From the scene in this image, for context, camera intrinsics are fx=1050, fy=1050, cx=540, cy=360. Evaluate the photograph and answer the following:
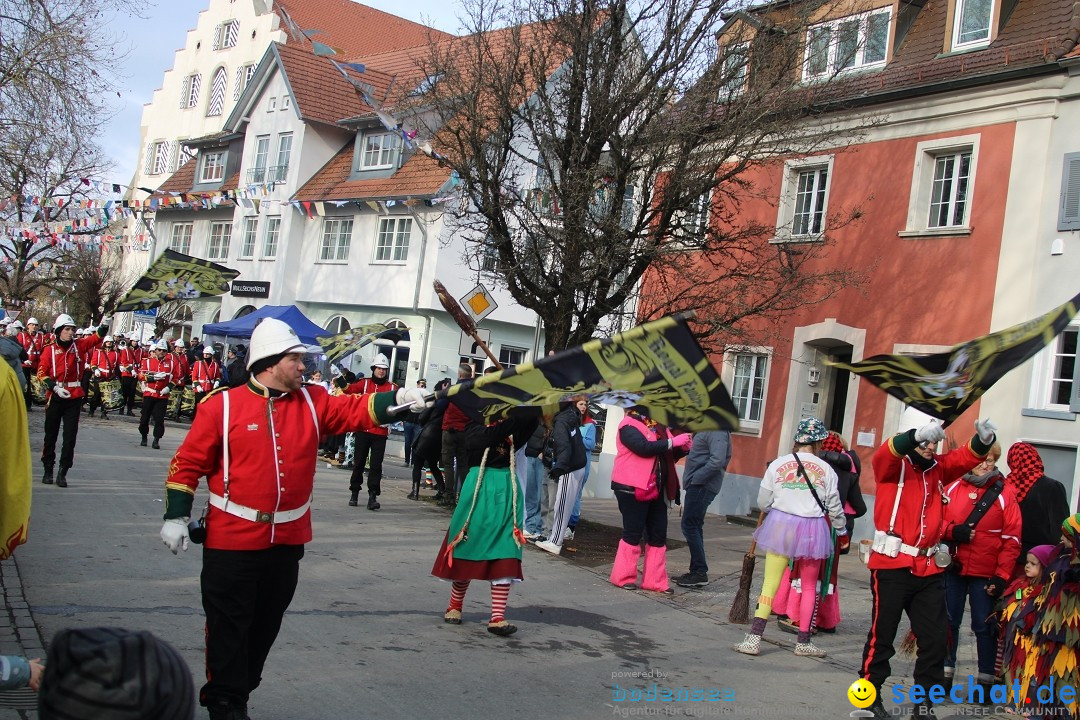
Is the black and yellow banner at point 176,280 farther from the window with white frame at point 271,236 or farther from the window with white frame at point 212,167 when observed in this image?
the window with white frame at point 212,167

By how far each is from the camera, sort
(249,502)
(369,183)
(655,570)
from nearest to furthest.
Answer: (249,502) → (655,570) → (369,183)

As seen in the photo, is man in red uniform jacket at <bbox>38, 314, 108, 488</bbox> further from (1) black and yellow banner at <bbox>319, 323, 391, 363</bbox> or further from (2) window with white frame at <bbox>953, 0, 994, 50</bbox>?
(2) window with white frame at <bbox>953, 0, 994, 50</bbox>

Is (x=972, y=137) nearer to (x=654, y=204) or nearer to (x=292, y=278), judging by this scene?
(x=654, y=204)

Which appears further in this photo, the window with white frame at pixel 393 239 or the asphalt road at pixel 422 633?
the window with white frame at pixel 393 239

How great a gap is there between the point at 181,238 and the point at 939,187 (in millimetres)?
34540

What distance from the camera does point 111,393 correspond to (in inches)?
1001

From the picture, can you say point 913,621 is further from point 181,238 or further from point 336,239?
point 181,238

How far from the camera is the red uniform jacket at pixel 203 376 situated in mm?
24297

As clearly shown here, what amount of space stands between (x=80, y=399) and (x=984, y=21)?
1497 cm

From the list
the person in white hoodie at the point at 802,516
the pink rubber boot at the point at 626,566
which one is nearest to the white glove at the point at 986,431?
the person in white hoodie at the point at 802,516

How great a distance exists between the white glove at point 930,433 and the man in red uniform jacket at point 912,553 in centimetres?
7

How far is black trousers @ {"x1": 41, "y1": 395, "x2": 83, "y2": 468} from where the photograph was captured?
12445 millimetres

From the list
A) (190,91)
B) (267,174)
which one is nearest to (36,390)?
(267,174)

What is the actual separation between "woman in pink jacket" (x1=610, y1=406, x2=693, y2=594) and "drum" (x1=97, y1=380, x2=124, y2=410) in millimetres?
17853
